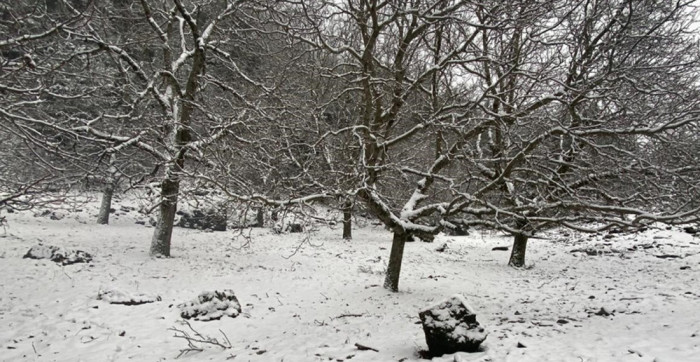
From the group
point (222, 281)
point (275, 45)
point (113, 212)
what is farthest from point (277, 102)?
point (113, 212)

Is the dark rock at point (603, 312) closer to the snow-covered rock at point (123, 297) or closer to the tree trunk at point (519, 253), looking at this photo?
the tree trunk at point (519, 253)

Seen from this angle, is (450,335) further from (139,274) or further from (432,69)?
(139,274)

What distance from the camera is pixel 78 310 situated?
7785 mm

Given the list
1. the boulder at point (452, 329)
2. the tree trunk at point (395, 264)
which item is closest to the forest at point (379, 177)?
the tree trunk at point (395, 264)

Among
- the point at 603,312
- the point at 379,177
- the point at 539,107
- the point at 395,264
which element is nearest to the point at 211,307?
the point at 395,264

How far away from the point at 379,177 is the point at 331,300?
A: 3.14 metres

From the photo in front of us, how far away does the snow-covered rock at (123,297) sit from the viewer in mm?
8469

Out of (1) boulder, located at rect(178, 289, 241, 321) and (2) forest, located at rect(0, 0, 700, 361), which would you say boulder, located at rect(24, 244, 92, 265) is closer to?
(2) forest, located at rect(0, 0, 700, 361)

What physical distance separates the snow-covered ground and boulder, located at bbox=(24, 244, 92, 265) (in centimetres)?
32

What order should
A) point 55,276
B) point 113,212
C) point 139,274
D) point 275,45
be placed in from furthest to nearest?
point 113,212, point 275,45, point 139,274, point 55,276

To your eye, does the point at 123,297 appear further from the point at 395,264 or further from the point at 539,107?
the point at 539,107

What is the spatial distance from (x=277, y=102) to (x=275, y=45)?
1638mm

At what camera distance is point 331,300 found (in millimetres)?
9531

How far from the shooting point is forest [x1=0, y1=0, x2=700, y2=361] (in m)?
6.31
